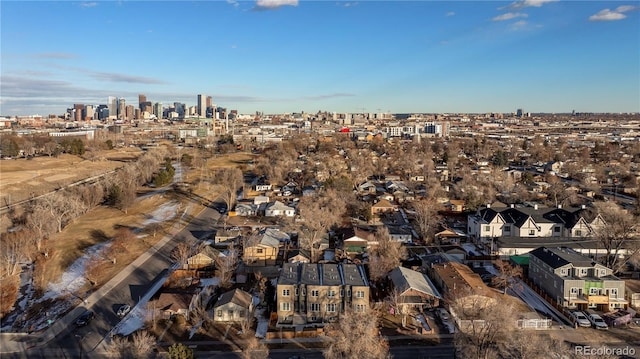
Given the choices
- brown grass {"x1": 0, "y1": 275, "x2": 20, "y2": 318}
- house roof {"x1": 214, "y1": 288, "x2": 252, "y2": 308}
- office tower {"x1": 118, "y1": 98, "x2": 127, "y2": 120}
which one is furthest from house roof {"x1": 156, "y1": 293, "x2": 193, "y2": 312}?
office tower {"x1": 118, "y1": 98, "x2": 127, "y2": 120}

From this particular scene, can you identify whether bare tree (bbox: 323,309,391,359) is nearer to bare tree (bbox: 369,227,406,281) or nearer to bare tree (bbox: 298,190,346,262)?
bare tree (bbox: 369,227,406,281)

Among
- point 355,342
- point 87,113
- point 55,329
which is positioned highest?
point 87,113

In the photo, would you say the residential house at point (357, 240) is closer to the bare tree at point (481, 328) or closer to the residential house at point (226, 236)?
the residential house at point (226, 236)

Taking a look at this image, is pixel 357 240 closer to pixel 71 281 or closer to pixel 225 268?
pixel 225 268

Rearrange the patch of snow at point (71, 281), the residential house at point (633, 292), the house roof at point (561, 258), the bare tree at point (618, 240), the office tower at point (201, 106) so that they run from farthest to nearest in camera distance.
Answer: the office tower at point (201, 106), the bare tree at point (618, 240), the patch of snow at point (71, 281), the house roof at point (561, 258), the residential house at point (633, 292)

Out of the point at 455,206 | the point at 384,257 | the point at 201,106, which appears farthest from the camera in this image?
the point at 201,106

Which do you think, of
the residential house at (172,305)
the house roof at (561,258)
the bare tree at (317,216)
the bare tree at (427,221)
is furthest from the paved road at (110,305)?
the house roof at (561,258)

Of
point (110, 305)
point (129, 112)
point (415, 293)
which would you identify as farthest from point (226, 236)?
point (129, 112)
